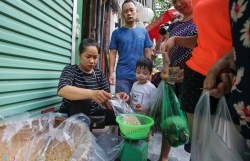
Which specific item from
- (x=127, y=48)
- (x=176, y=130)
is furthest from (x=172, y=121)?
(x=127, y=48)

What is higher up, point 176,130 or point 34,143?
point 176,130

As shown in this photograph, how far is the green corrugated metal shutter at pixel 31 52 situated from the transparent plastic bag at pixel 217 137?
1.70 meters

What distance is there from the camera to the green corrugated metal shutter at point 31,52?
151 centimetres

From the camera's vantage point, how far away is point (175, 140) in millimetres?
1623

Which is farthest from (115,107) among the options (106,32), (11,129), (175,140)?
(106,32)

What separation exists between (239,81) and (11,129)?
68.3 inches

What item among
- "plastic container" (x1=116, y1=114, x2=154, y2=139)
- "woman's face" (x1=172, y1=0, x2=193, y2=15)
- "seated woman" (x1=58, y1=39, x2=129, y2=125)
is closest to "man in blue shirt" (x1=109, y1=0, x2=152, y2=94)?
"seated woman" (x1=58, y1=39, x2=129, y2=125)

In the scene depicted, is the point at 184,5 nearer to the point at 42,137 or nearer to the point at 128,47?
the point at 128,47

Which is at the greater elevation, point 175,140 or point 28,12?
point 28,12

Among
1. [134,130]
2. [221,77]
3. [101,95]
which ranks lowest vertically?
[134,130]

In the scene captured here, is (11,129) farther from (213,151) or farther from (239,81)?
(239,81)

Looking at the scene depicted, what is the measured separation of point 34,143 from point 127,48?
183cm

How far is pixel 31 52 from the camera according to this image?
1.80m

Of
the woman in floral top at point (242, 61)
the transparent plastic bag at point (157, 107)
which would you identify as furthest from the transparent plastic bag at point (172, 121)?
the woman in floral top at point (242, 61)
